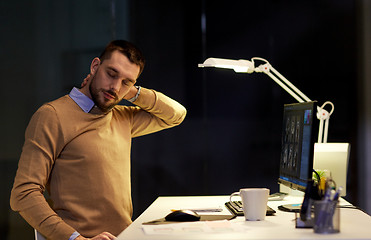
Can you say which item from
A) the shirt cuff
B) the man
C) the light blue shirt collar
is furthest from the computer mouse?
the light blue shirt collar

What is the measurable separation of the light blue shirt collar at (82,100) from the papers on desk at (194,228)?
0.74m

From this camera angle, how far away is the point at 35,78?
143 inches

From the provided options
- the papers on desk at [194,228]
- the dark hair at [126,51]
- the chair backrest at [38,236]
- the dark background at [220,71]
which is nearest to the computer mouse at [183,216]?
the papers on desk at [194,228]

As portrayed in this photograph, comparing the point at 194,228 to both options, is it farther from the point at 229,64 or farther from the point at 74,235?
the point at 229,64

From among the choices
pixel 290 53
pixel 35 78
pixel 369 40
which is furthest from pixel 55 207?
pixel 369 40

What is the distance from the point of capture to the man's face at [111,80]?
6.82ft

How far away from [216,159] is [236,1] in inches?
52.2

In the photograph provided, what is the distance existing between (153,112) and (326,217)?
1.30 meters

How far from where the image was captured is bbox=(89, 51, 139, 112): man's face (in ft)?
6.82

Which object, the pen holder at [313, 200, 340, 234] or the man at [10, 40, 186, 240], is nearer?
the pen holder at [313, 200, 340, 234]

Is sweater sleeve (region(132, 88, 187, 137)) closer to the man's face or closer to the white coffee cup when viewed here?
the man's face

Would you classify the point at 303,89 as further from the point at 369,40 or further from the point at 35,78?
the point at 35,78

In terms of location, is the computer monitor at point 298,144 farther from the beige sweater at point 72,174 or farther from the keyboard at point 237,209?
the beige sweater at point 72,174

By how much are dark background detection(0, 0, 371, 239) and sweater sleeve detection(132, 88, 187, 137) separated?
4.32ft
